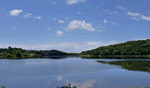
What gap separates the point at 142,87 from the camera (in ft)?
111

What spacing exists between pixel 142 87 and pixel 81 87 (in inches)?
512

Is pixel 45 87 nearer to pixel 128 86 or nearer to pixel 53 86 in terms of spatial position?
pixel 53 86

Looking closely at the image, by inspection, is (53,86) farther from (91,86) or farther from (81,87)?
(91,86)

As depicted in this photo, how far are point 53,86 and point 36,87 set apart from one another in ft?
12.4

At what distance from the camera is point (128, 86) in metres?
35.5

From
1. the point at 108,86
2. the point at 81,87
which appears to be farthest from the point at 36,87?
the point at 108,86

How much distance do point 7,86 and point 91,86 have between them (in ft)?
63.4

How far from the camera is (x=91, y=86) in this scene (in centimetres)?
3547

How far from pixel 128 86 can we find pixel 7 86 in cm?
2761

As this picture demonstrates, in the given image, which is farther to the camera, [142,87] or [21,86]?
[21,86]

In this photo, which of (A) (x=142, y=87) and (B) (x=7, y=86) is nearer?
(A) (x=142, y=87)

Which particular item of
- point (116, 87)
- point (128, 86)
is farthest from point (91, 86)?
point (128, 86)

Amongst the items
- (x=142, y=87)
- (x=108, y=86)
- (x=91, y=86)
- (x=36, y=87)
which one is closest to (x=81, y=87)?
(x=91, y=86)

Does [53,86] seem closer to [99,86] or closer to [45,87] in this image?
[45,87]
